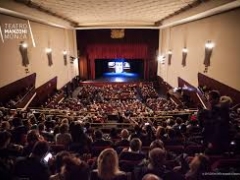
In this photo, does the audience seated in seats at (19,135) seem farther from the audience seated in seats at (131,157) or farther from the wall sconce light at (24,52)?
the wall sconce light at (24,52)

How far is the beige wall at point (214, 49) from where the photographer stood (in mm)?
9297

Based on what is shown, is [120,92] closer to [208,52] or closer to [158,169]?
[208,52]

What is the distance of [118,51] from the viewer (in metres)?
24.2

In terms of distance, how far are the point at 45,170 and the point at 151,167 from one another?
1.34m

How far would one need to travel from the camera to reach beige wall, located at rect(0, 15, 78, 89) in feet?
34.3

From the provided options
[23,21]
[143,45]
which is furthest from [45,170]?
[143,45]

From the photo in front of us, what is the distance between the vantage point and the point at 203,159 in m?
3.36

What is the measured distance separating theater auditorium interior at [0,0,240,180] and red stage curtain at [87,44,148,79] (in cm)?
9

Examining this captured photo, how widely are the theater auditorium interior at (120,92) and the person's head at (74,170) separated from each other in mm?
12

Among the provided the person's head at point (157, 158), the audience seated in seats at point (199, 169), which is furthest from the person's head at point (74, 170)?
the audience seated in seats at point (199, 169)

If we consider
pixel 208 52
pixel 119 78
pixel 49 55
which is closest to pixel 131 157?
pixel 208 52

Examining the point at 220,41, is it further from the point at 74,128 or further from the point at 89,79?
the point at 89,79

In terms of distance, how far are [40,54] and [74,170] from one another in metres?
12.3

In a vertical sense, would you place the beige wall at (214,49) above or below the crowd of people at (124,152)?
above
